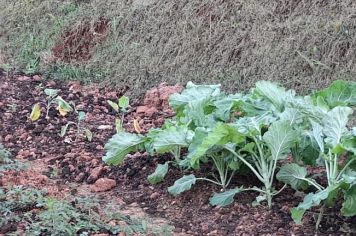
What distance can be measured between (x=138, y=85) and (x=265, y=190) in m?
2.69

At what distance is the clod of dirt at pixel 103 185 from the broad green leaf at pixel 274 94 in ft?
3.37

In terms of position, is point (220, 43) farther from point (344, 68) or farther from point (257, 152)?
point (257, 152)

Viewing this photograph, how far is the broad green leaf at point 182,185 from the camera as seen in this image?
11.1ft

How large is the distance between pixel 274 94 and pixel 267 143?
413 millimetres

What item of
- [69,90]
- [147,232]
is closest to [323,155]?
[147,232]

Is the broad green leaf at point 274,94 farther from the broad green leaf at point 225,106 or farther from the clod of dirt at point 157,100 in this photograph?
the clod of dirt at point 157,100

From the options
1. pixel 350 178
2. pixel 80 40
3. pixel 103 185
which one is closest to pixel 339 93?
pixel 350 178

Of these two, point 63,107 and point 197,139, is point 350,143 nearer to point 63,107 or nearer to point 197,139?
point 197,139

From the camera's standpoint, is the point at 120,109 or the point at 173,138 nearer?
the point at 173,138

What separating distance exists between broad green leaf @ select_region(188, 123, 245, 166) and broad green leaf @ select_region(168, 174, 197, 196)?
0.94 feet

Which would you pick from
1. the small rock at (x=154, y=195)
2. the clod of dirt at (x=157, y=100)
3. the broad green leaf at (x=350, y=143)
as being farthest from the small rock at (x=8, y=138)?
the broad green leaf at (x=350, y=143)

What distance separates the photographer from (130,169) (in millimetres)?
3891

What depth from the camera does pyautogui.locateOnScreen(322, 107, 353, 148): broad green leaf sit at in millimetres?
3074

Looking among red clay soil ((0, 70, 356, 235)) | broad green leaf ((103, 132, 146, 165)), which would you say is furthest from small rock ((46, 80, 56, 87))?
broad green leaf ((103, 132, 146, 165))
